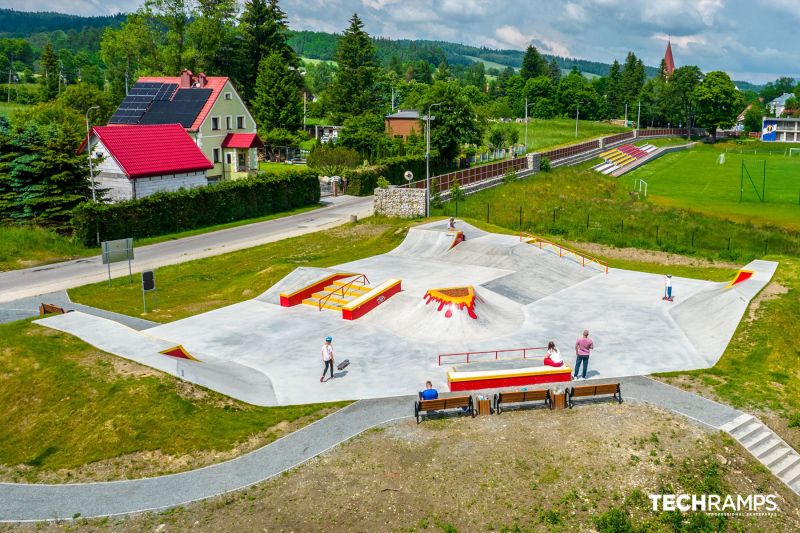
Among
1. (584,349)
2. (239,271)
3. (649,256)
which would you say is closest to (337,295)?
(239,271)

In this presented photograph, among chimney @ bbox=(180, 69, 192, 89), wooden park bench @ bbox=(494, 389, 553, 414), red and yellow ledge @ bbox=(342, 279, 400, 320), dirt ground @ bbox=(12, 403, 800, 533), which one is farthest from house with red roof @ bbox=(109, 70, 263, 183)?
dirt ground @ bbox=(12, 403, 800, 533)

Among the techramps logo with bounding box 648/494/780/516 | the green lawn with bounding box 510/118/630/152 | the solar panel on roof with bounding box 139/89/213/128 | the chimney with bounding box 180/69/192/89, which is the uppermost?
the chimney with bounding box 180/69/192/89

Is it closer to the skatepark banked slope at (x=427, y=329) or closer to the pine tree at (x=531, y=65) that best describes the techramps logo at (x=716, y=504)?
the skatepark banked slope at (x=427, y=329)

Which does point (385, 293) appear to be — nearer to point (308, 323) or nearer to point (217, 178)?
point (308, 323)

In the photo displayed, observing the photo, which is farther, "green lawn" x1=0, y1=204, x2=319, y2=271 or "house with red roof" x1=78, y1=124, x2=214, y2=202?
"house with red roof" x1=78, y1=124, x2=214, y2=202

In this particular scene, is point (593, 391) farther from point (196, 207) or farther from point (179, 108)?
point (179, 108)

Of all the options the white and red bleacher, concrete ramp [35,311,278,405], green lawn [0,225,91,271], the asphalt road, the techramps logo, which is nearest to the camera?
the techramps logo

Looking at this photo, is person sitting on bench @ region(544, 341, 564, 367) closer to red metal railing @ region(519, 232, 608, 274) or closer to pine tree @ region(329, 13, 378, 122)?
red metal railing @ region(519, 232, 608, 274)
